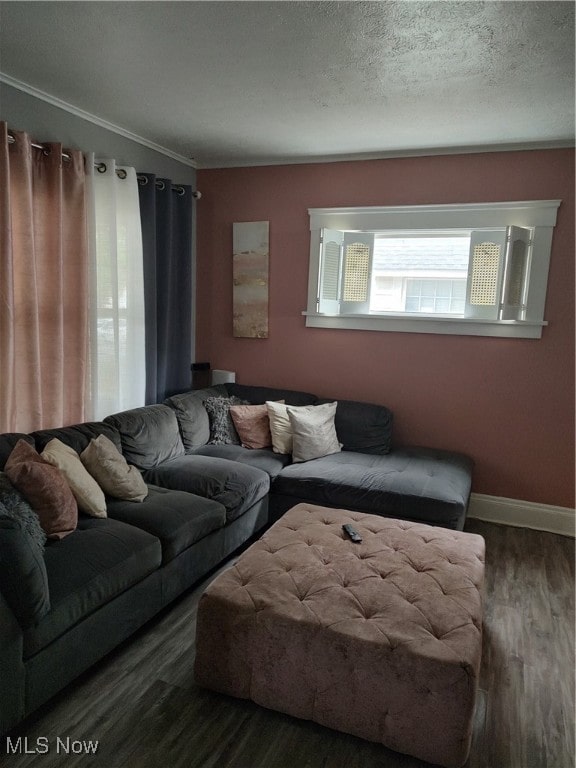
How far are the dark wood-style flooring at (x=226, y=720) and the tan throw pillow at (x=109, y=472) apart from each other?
2.04ft

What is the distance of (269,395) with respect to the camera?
13.6 ft

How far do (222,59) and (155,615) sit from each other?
260 cm

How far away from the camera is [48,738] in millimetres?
1775

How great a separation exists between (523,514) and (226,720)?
8.78ft

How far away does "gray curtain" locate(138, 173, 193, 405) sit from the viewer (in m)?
3.84

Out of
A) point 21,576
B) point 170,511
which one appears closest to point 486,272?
point 170,511

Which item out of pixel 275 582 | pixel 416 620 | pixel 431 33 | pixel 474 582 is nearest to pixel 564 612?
pixel 474 582

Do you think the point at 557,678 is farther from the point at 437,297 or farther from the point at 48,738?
the point at 437,297

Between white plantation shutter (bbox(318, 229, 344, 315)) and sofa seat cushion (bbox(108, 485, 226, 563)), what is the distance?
1.97 m

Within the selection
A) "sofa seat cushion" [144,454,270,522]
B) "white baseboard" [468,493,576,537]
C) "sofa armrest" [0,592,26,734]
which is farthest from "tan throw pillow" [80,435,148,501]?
"white baseboard" [468,493,576,537]

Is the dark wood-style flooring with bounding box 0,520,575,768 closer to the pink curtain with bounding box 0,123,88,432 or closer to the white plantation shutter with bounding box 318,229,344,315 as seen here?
the pink curtain with bounding box 0,123,88,432

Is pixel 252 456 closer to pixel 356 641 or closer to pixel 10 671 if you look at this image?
pixel 356 641

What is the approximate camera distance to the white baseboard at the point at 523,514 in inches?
143

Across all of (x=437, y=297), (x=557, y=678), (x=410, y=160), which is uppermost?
(x=410, y=160)
